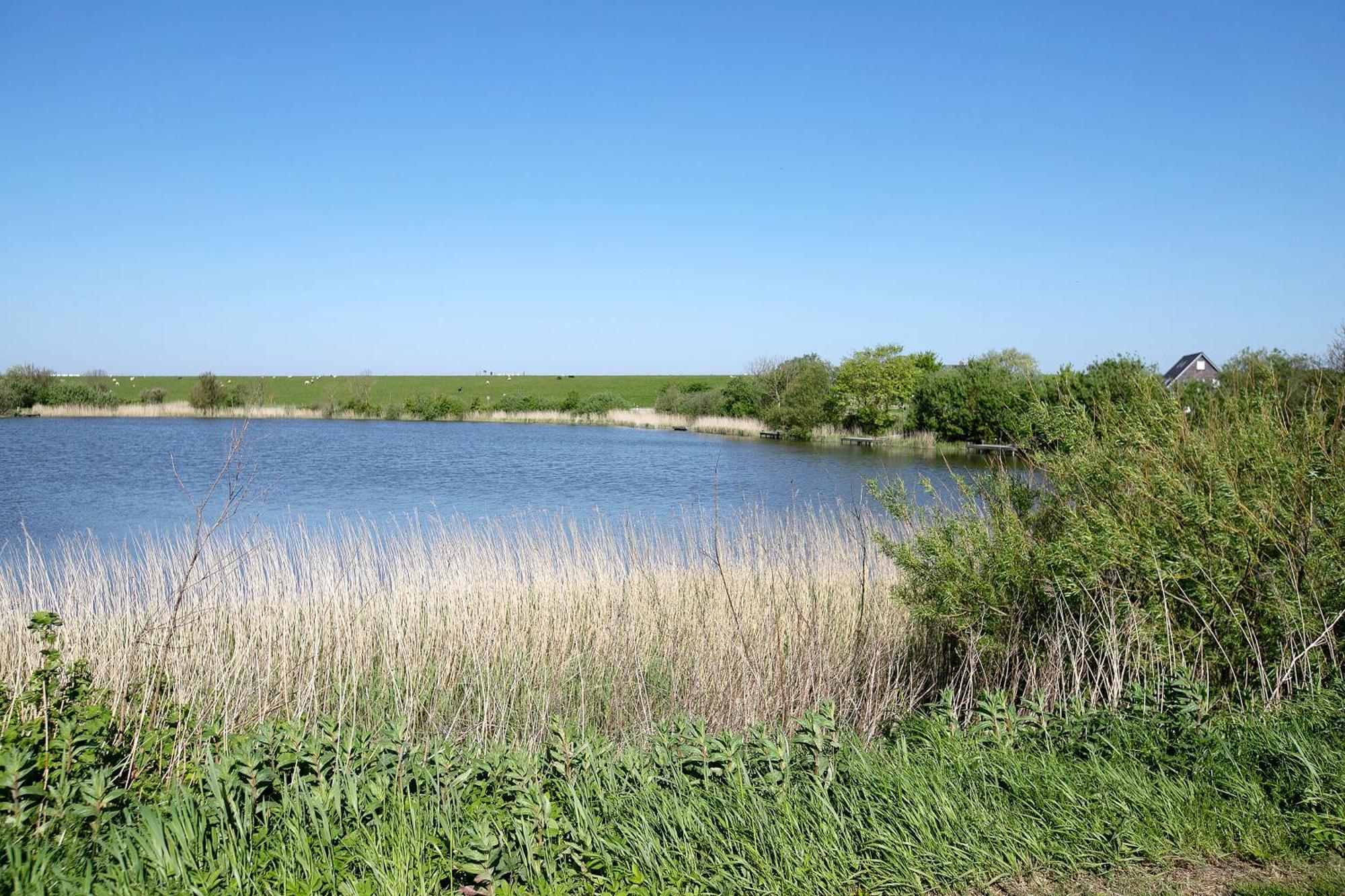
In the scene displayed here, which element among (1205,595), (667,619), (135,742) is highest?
(1205,595)

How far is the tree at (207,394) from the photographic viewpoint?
56594 mm

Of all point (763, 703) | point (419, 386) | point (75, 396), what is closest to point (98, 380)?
point (75, 396)

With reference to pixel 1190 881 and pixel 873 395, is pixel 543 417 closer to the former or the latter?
pixel 873 395

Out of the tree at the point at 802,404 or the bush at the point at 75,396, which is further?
the bush at the point at 75,396

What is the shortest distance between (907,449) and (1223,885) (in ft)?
137

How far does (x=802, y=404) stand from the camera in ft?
163

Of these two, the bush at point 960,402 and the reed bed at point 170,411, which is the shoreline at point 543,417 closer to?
the reed bed at point 170,411

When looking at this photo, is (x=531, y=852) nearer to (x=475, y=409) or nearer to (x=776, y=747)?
(x=776, y=747)

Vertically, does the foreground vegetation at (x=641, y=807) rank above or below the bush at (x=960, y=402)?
below

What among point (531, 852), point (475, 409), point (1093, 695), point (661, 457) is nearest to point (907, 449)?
point (661, 457)

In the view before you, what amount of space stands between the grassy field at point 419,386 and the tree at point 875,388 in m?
20.8

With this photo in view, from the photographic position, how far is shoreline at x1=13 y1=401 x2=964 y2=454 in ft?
152

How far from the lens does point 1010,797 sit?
149 inches

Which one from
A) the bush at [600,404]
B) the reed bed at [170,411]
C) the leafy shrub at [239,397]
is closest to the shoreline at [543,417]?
the reed bed at [170,411]
